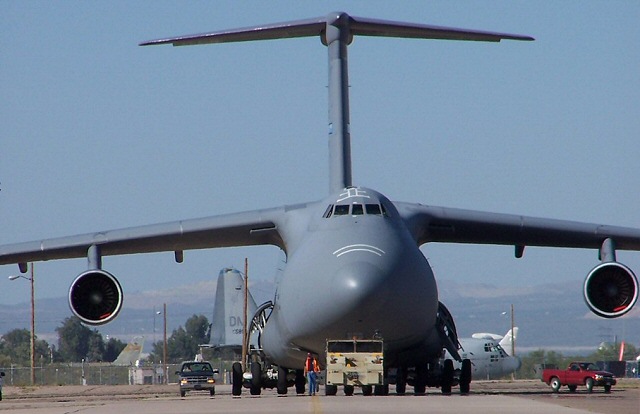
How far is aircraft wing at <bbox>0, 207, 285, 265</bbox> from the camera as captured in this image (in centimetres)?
2570

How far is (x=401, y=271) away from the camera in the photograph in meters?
22.2

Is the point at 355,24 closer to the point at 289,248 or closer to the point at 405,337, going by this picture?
the point at 289,248

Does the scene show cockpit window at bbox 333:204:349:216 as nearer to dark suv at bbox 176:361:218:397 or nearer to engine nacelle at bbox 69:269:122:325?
engine nacelle at bbox 69:269:122:325

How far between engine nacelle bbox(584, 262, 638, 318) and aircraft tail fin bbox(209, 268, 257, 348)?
34.1 m

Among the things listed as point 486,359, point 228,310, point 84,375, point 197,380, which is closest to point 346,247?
point 197,380

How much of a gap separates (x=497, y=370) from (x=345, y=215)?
33.9m

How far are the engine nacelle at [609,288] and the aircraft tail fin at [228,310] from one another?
112ft

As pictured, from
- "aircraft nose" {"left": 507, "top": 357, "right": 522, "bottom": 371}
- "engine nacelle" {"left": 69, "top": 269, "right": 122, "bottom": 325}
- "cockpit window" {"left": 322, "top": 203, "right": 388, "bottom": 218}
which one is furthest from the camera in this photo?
"aircraft nose" {"left": 507, "top": 357, "right": 522, "bottom": 371}

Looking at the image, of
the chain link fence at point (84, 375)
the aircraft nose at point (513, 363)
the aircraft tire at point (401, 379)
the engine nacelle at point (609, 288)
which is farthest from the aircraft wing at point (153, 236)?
the chain link fence at point (84, 375)

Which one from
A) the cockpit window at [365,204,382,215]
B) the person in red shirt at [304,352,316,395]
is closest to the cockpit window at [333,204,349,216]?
the cockpit window at [365,204,382,215]

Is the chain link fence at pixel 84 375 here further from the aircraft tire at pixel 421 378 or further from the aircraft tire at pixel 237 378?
the aircraft tire at pixel 421 378

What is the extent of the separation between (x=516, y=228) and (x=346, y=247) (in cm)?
465

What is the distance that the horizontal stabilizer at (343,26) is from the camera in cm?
2577

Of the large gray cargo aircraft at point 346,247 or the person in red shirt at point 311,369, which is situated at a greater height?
the large gray cargo aircraft at point 346,247
